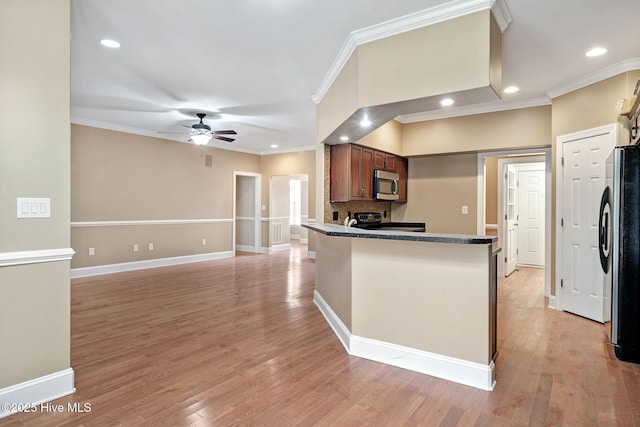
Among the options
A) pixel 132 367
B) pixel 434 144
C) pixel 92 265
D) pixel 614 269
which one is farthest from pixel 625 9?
pixel 92 265

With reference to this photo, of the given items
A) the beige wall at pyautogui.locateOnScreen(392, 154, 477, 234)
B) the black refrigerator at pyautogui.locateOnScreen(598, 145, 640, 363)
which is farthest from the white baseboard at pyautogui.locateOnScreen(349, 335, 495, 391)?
the beige wall at pyautogui.locateOnScreen(392, 154, 477, 234)

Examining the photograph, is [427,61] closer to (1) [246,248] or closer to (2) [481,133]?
(2) [481,133]

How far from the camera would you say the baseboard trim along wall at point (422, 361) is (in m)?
2.38

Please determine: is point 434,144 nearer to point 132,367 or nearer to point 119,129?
point 132,367

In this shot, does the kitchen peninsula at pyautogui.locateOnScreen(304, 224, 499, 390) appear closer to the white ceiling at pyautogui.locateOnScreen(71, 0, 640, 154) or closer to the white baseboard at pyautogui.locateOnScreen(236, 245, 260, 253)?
the white ceiling at pyautogui.locateOnScreen(71, 0, 640, 154)

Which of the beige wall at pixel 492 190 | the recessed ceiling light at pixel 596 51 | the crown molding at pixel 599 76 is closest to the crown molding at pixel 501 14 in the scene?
the recessed ceiling light at pixel 596 51

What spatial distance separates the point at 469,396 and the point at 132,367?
95.9 inches

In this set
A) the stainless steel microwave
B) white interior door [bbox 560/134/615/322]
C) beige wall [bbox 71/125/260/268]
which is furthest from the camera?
beige wall [bbox 71/125/260/268]

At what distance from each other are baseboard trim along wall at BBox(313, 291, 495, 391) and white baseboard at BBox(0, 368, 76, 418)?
2007 mm

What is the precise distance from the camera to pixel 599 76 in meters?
3.71

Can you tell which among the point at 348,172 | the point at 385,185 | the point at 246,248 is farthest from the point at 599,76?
the point at 246,248

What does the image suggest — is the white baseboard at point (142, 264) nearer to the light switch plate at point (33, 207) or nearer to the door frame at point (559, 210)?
the light switch plate at point (33, 207)

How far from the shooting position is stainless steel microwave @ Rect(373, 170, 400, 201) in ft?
16.6

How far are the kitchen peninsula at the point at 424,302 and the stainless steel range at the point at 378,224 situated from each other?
2.10 meters
